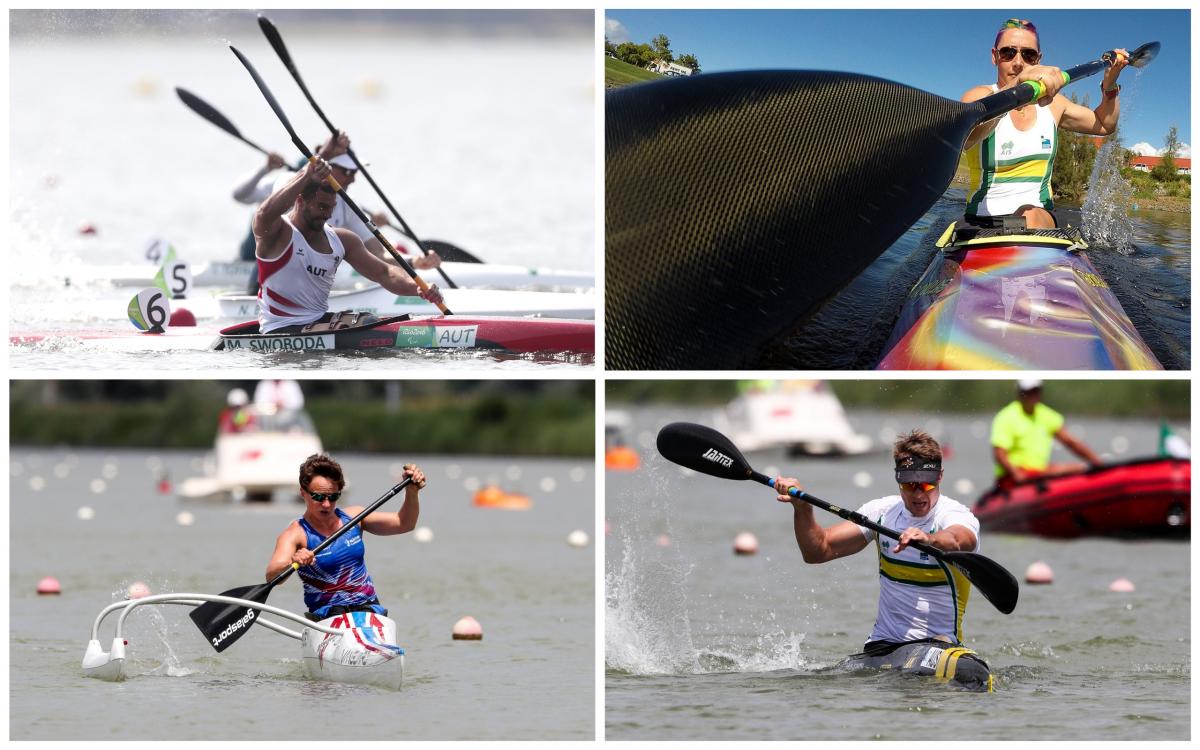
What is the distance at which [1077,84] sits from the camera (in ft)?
19.5

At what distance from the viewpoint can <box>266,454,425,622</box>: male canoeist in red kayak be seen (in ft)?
17.3

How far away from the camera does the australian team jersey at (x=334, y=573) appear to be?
17.4 feet

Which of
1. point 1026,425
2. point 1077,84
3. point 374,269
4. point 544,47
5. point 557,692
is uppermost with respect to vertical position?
point 544,47

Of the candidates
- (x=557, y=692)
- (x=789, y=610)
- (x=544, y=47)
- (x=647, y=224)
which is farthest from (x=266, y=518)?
(x=544, y=47)

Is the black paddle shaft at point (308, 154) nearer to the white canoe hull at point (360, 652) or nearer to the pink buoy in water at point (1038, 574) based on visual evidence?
the white canoe hull at point (360, 652)

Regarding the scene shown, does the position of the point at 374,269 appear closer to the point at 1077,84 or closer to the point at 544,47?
the point at 1077,84

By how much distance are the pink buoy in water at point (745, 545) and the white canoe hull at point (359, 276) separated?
1907 mm

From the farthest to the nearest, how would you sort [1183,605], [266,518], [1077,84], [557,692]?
[266,518] < [1183,605] < [1077,84] < [557,692]

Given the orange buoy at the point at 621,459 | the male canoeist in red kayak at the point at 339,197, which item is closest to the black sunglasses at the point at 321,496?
the male canoeist in red kayak at the point at 339,197

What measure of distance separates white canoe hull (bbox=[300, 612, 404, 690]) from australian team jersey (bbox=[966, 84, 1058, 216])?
273 cm

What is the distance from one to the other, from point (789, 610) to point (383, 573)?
8.35 ft

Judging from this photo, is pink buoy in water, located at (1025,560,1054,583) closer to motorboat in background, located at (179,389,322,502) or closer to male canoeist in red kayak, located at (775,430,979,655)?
male canoeist in red kayak, located at (775,430,979,655)

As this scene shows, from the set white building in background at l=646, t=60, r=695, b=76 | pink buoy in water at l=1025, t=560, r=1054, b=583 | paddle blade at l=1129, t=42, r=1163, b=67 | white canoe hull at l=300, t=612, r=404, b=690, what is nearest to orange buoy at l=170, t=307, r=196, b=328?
white canoe hull at l=300, t=612, r=404, b=690

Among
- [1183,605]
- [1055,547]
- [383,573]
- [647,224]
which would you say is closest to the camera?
[647,224]
